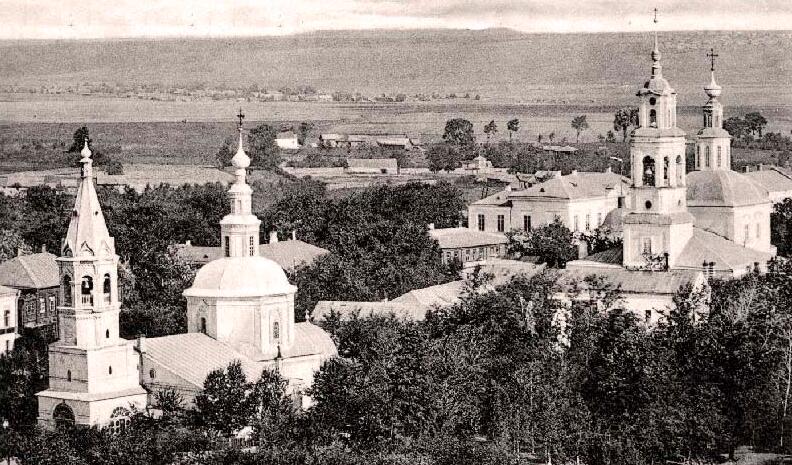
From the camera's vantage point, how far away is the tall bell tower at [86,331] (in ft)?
157

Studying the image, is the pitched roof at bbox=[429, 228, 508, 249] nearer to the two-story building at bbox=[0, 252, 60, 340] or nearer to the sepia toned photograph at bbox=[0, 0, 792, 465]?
the sepia toned photograph at bbox=[0, 0, 792, 465]

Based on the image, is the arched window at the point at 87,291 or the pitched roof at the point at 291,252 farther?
the pitched roof at the point at 291,252

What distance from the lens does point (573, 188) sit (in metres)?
106

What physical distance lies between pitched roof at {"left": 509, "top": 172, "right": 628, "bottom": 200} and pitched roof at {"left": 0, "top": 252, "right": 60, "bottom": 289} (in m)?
37.6

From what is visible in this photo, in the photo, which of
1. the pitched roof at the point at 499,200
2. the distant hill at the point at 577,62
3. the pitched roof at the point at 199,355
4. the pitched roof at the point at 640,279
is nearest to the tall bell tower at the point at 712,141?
the pitched roof at the point at 640,279

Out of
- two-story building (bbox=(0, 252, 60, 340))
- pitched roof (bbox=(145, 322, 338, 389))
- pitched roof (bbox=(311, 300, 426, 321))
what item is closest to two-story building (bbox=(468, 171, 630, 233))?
pitched roof (bbox=(311, 300, 426, 321))

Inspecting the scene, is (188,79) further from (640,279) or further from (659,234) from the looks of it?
(640,279)

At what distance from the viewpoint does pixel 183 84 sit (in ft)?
640

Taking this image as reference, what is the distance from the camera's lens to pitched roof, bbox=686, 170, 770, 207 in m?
79.2

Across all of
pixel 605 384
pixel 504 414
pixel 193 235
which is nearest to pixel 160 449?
pixel 504 414

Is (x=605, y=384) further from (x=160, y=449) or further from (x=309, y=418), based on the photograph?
(x=160, y=449)

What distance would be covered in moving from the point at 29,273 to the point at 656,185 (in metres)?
26.7

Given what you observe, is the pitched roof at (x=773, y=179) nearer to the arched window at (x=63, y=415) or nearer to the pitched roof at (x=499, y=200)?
the pitched roof at (x=499, y=200)

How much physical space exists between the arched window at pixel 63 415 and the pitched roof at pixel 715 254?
31.2m
